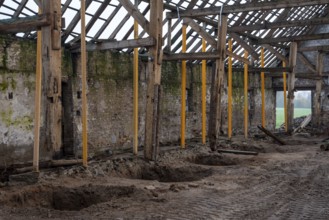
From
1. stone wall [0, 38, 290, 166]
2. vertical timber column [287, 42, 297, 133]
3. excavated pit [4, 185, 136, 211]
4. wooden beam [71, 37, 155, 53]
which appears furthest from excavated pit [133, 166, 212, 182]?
vertical timber column [287, 42, 297, 133]

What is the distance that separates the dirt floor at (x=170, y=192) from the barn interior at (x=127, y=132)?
0.03 meters

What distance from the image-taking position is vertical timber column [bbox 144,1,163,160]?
11.1 meters

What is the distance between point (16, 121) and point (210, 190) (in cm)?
588

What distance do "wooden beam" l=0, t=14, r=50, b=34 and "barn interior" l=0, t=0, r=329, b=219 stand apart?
0.07ft

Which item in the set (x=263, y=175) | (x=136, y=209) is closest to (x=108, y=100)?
(x=263, y=175)

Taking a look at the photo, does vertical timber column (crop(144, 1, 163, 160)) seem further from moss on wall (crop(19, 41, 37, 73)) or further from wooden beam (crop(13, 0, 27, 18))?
moss on wall (crop(19, 41, 37, 73))

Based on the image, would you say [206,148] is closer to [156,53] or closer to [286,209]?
[156,53]

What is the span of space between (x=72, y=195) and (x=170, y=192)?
76.2 inches

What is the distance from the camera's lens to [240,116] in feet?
77.6

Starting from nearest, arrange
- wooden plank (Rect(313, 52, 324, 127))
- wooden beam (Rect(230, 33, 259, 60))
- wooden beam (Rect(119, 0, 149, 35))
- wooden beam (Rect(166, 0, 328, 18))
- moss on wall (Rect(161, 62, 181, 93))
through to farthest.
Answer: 1. wooden beam (Rect(119, 0, 149, 35))
2. wooden beam (Rect(166, 0, 328, 18))
3. wooden beam (Rect(230, 33, 259, 60))
4. moss on wall (Rect(161, 62, 181, 93))
5. wooden plank (Rect(313, 52, 324, 127))

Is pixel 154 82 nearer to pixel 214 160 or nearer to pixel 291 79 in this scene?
pixel 214 160

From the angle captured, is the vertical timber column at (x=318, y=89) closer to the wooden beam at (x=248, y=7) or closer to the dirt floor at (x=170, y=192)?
the wooden beam at (x=248, y=7)

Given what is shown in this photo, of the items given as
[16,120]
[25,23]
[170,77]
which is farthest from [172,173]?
[170,77]

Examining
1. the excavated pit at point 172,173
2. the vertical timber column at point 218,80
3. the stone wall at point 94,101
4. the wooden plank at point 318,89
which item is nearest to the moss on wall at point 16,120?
the stone wall at point 94,101
